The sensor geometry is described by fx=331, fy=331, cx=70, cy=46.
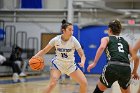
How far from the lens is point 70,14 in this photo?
18766 mm

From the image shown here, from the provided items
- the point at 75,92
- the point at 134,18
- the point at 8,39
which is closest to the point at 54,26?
the point at 8,39

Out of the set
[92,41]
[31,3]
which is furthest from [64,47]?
[31,3]

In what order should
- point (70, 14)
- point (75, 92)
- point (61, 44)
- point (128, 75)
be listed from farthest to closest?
point (70, 14) < point (75, 92) < point (61, 44) < point (128, 75)

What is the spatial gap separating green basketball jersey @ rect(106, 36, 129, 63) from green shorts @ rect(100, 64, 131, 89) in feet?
0.47

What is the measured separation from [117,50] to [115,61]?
201mm

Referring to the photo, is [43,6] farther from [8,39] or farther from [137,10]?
[137,10]

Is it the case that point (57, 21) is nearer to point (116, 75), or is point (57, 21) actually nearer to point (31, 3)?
point (31, 3)

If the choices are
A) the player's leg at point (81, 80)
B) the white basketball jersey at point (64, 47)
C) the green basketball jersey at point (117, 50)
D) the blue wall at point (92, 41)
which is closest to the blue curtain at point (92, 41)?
the blue wall at point (92, 41)

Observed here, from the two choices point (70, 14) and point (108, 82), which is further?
point (70, 14)

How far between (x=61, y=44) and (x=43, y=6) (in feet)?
45.9

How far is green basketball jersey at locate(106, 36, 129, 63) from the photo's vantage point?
5.77 m

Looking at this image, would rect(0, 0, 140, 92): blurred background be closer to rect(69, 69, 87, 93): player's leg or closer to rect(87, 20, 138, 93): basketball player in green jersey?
rect(69, 69, 87, 93): player's leg

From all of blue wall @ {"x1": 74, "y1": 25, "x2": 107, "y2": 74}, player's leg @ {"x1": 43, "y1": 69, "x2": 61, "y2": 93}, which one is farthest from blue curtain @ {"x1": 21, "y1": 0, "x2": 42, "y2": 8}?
player's leg @ {"x1": 43, "y1": 69, "x2": 61, "y2": 93}

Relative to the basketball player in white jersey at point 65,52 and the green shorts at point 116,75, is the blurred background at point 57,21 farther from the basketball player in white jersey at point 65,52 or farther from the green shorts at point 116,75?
the green shorts at point 116,75
